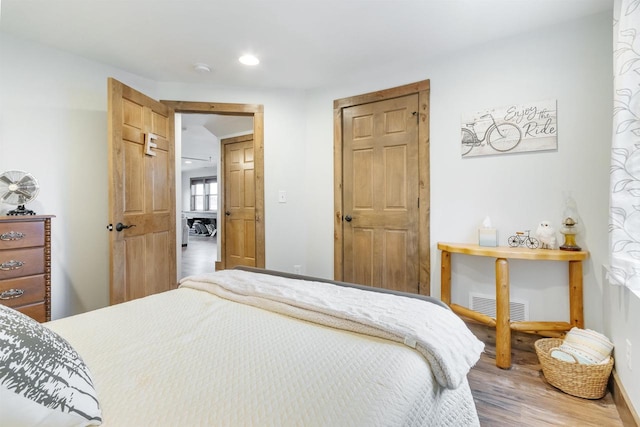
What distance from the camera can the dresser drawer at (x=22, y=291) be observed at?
1.88 meters

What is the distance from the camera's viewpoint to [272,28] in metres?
2.18

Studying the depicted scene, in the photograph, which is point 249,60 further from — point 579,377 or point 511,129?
point 579,377

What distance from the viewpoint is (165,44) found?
2.39 metres

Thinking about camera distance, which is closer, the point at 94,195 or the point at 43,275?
the point at 43,275

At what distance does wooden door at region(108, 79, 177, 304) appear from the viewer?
7.89ft

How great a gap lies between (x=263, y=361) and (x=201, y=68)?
270 centimetres

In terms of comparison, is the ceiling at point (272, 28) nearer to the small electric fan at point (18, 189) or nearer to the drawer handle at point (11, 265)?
the small electric fan at point (18, 189)

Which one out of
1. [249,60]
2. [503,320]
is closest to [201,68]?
[249,60]

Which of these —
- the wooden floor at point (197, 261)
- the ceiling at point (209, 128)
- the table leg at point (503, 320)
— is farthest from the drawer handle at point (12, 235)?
Answer: the table leg at point (503, 320)

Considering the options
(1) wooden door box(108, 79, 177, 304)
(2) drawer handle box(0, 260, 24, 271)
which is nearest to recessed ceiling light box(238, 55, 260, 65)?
(1) wooden door box(108, 79, 177, 304)

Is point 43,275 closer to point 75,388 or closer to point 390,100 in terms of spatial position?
point 75,388

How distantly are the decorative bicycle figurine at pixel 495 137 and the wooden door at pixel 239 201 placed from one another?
310 cm

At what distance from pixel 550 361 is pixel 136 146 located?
3315mm

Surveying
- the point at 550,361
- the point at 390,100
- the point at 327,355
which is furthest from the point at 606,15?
the point at 327,355
